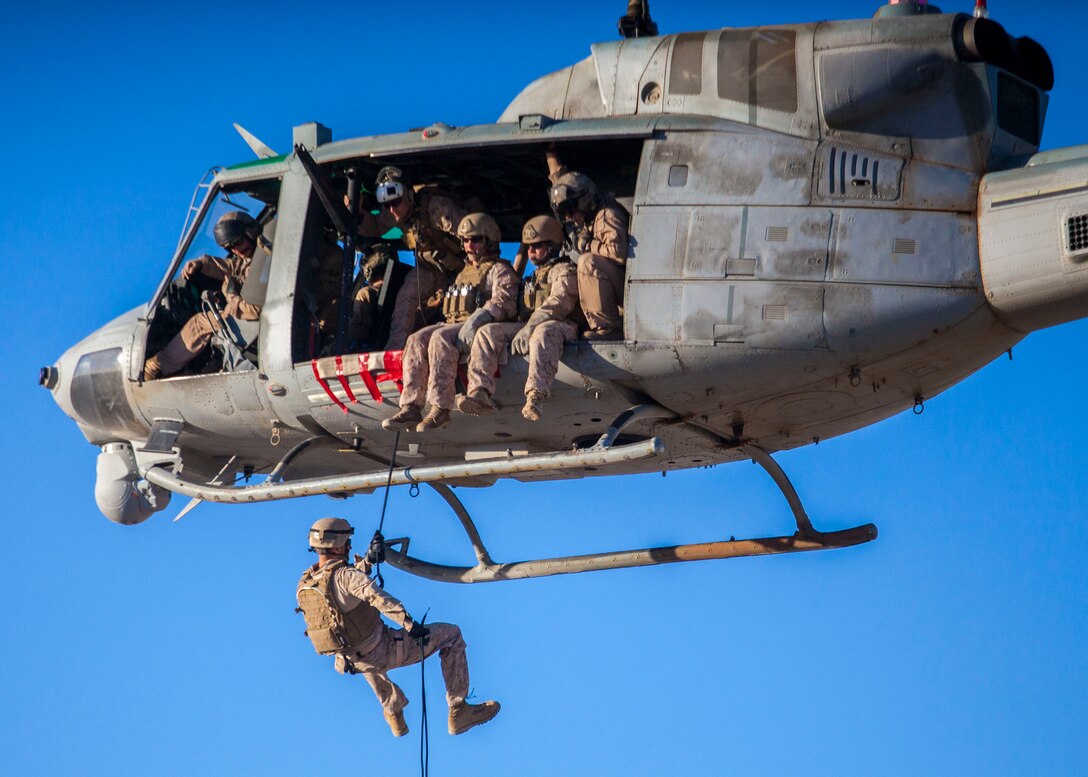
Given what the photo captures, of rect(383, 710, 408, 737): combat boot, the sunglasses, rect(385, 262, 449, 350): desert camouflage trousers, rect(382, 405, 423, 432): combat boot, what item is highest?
rect(385, 262, 449, 350): desert camouflage trousers

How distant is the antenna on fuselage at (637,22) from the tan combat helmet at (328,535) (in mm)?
4714

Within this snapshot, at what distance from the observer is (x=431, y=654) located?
1561cm

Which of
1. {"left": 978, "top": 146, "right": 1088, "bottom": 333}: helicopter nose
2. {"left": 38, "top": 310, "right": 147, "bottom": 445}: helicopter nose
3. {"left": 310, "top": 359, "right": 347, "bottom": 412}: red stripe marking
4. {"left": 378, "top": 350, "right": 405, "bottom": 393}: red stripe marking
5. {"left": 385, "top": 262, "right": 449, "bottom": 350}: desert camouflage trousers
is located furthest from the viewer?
{"left": 38, "top": 310, "right": 147, "bottom": 445}: helicopter nose

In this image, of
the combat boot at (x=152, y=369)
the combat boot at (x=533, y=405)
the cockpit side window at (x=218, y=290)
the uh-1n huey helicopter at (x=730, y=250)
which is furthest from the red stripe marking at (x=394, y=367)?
the combat boot at (x=152, y=369)

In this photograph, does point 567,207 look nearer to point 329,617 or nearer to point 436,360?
point 436,360

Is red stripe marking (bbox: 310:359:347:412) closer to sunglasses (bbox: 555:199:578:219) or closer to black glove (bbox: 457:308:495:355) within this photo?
black glove (bbox: 457:308:495:355)

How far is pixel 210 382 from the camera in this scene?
1575 centimetres

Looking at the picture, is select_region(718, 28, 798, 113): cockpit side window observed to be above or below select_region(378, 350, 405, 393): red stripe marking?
above

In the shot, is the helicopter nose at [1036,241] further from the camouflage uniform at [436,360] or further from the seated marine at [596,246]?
the camouflage uniform at [436,360]

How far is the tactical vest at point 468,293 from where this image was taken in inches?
583

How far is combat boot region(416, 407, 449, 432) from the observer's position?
1405cm

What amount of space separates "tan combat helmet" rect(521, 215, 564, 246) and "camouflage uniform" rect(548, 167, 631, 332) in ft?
1.88

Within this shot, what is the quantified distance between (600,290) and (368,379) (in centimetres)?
210

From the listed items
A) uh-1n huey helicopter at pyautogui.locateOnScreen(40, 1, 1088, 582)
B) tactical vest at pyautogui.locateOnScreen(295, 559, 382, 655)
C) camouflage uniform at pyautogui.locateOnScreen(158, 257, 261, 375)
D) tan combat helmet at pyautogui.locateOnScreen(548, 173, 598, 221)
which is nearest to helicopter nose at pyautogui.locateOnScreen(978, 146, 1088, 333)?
uh-1n huey helicopter at pyautogui.locateOnScreen(40, 1, 1088, 582)
